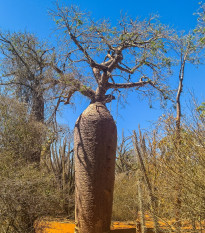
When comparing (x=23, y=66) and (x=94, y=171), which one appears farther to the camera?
(x=23, y=66)

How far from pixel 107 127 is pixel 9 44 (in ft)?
17.7

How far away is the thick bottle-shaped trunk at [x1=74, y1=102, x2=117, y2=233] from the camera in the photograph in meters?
3.88

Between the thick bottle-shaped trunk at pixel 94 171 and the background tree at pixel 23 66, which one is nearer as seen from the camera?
the thick bottle-shaped trunk at pixel 94 171

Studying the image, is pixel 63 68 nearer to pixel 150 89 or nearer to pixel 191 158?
pixel 150 89

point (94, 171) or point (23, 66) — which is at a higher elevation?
point (23, 66)

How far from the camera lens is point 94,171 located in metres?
3.96

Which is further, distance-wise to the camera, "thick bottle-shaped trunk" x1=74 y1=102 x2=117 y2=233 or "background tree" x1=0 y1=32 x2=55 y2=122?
"background tree" x1=0 y1=32 x2=55 y2=122

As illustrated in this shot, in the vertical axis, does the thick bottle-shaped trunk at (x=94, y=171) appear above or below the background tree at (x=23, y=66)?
below

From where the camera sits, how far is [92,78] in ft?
18.0

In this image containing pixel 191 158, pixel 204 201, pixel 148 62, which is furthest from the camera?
pixel 148 62

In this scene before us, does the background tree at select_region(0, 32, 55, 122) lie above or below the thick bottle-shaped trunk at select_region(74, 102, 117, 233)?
above

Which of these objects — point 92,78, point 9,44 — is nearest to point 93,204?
point 92,78

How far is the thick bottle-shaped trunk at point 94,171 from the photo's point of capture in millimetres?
3885

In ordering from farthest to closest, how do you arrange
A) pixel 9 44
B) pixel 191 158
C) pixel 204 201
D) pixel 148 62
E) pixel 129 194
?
pixel 9 44 < pixel 129 194 < pixel 148 62 < pixel 191 158 < pixel 204 201
